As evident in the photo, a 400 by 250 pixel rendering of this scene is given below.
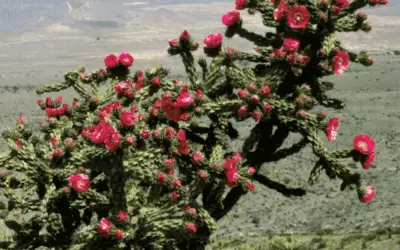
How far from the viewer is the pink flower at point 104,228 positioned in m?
4.10

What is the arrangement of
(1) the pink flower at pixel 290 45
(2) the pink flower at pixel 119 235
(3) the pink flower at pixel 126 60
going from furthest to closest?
(3) the pink flower at pixel 126 60 → (1) the pink flower at pixel 290 45 → (2) the pink flower at pixel 119 235

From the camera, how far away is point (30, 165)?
188 inches

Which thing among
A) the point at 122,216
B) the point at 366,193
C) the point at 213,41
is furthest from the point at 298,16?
the point at 122,216

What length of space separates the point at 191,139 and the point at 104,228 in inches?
56.4

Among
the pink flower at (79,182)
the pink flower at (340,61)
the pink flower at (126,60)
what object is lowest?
the pink flower at (79,182)

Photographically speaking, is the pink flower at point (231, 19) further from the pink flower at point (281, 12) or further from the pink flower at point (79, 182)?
the pink flower at point (79, 182)

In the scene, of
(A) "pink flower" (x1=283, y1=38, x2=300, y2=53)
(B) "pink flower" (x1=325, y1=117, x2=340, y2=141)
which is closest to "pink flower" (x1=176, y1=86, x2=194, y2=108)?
(A) "pink flower" (x1=283, y1=38, x2=300, y2=53)

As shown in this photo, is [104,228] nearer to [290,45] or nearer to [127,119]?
[127,119]

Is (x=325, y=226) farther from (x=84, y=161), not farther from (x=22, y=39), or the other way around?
(x=22, y=39)

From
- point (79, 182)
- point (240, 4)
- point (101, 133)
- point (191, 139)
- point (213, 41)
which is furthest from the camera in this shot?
point (191, 139)

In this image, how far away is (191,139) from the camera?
17.2 feet

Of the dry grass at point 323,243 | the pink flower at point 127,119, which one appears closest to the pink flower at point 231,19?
the pink flower at point 127,119

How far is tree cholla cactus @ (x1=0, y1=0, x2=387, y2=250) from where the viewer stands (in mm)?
4148

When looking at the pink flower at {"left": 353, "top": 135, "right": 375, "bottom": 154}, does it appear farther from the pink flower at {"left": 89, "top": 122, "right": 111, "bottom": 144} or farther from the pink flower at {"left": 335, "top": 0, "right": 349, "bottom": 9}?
the pink flower at {"left": 89, "top": 122, "right": 111, "bottom": 144}
